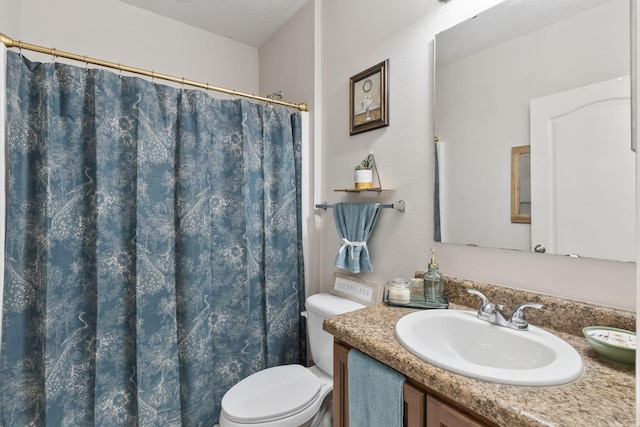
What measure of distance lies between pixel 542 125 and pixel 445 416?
895mm

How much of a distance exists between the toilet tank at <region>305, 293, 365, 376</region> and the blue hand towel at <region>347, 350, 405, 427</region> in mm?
553

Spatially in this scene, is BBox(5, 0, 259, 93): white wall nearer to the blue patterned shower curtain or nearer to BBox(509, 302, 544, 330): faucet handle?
the blue patterned shower curtain

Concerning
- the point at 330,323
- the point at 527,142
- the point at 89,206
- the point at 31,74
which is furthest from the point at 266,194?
the point at 527,142

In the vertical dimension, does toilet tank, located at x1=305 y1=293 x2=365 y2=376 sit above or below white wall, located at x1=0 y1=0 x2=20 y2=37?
below

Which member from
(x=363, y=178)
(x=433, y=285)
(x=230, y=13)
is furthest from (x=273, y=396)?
(x=230, y=13)

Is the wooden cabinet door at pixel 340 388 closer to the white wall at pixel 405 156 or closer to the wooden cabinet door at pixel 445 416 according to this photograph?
the wooden cabinet door at pixel 445 416

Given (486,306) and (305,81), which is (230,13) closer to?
(305,81)

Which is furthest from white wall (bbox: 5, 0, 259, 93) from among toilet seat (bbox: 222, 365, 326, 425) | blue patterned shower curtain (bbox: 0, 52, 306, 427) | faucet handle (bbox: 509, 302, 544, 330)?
faucet handle (bbox: 509, 302, 544, 330)

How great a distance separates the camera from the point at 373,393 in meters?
0.86

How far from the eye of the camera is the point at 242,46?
2453mm

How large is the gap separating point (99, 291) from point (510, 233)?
170 cm

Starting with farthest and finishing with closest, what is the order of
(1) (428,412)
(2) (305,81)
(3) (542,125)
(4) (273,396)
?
(2) (305,81)
(4) (273,396)
(3) (542,125)
(1) (428,412)

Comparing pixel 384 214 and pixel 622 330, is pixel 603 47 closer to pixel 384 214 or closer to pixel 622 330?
pixel 622 330

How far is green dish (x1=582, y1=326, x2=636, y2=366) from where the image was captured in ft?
2.28
